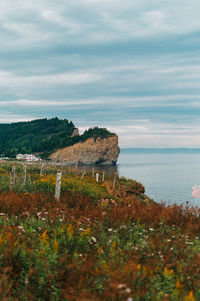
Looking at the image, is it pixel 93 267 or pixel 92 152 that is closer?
pixel 93 267

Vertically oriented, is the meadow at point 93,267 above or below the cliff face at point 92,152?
below

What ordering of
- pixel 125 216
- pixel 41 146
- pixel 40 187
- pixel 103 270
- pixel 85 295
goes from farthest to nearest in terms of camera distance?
pixel 41 146
pixel 40 187
pixel 125 216
pixel 103 270
pixel 85 295

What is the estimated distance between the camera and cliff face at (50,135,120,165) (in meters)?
155

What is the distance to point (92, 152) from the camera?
155 meters

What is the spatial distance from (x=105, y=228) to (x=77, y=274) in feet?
9.23

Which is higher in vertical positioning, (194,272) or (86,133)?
(86,133)

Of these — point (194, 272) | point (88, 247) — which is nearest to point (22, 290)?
point (88, 247)

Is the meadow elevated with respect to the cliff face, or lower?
lower

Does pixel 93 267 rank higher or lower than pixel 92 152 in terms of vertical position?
lower

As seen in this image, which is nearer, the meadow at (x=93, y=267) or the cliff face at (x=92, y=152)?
the meadow at (x=93, y=267)

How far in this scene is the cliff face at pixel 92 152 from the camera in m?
155

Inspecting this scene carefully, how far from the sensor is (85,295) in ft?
11.5

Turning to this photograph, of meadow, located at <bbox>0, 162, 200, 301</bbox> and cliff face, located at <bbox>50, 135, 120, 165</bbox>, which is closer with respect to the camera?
meadow, located at <bbox>0, 162, 200, 301</bbox>

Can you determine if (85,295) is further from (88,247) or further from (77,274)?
(88,247)
